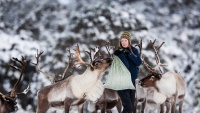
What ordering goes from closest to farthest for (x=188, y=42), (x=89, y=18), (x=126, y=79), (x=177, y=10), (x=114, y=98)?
(x=126, y=79)
(x=114, y=98)
(x=188, y=42)
(x=89, y=18)
(x=177, y=10)

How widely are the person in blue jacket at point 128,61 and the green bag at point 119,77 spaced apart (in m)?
0.08

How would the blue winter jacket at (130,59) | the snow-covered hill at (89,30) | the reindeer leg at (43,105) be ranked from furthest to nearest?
the snow-covered hill at (89,30)
the reindeer leg at (43,105)
the blue winter jacket at (130,59)

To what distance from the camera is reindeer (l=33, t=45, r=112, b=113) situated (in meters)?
8.73

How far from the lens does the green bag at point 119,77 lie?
24.9ft

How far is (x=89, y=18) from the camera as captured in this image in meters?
21.6

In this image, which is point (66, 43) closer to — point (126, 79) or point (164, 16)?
point (164, 16)

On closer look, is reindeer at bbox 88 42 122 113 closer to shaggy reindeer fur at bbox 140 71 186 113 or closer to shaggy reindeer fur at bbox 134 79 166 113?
shaggy reindeer fur at bbox 134 79 166 113

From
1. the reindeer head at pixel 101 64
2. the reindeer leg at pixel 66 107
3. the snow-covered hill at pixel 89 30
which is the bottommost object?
the reindeer leg at pixel 66 107

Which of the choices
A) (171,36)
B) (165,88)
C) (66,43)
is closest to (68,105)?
(165,88)

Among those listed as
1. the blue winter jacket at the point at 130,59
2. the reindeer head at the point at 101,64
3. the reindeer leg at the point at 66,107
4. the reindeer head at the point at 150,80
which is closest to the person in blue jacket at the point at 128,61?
the blue winter jacket at the point at 130,59

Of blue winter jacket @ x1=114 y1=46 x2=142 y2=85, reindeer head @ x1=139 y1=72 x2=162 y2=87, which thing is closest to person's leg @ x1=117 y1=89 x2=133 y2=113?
blue winter jacket @ x1=114 y1=46 x2=142 y2=85

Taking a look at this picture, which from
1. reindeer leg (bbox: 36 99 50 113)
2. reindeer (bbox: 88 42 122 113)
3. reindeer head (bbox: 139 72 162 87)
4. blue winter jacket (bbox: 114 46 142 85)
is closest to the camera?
blue winter jacket (bbox: 114 46 142 85)

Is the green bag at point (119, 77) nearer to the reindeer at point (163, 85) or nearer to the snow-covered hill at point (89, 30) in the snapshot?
the reindeer at point (163, 85)

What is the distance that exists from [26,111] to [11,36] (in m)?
5.53
